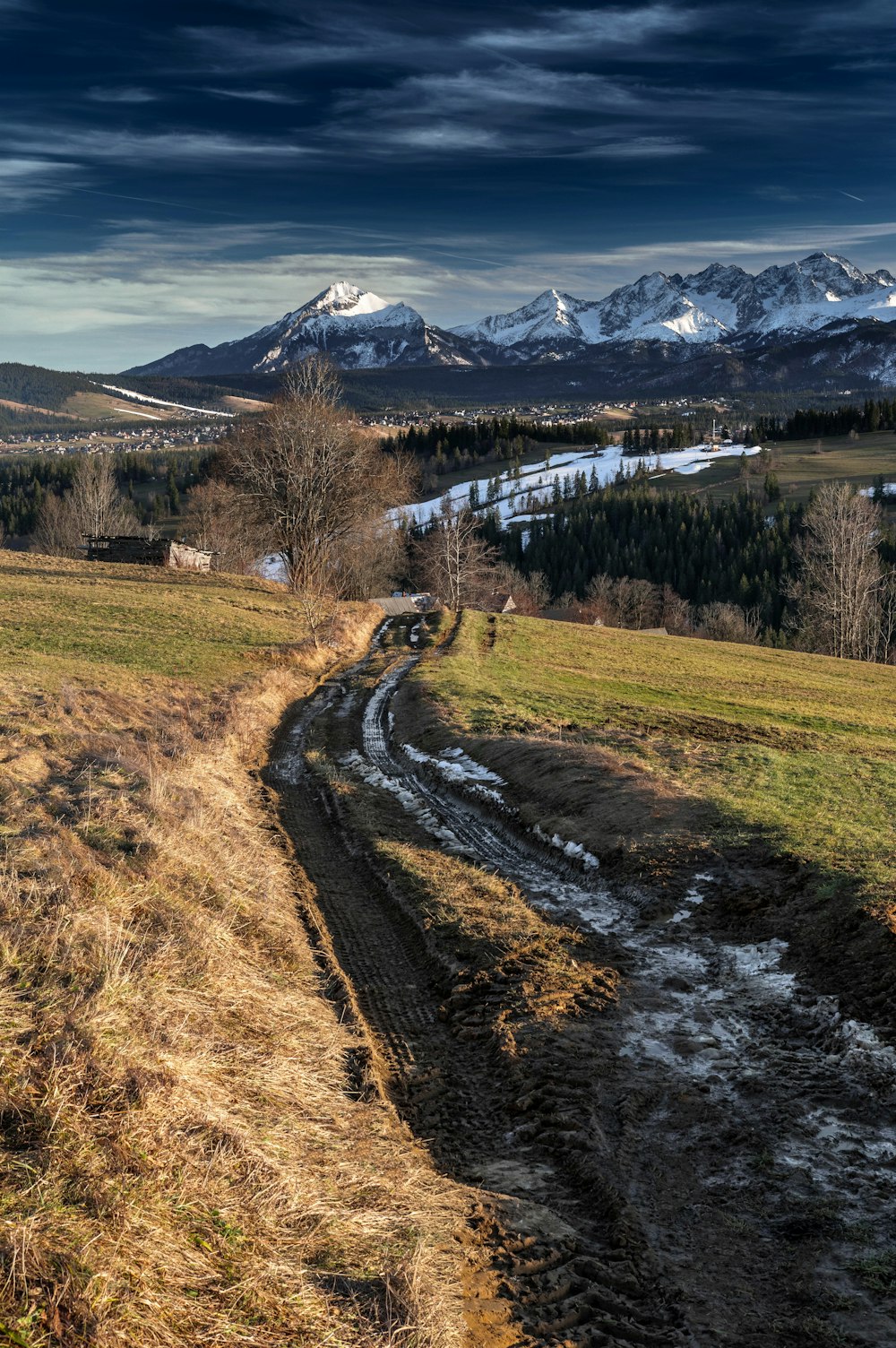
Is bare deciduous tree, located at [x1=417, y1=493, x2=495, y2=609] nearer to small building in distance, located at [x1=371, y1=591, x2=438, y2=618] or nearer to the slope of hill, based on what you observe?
small building in distance, located at [x1=371, y1=591, x2=438, y2=618]

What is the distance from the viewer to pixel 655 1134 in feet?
27.5

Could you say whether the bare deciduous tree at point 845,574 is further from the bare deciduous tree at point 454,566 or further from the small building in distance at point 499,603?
the bare deciduous tree at point 454,566

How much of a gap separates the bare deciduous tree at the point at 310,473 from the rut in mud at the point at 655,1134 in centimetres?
4186

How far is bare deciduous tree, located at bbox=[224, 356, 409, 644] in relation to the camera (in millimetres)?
56094

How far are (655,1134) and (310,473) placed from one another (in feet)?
169

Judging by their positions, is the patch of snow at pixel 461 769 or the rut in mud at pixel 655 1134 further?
the patch of snow at pixel 461 769

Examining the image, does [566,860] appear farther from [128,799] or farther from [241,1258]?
[241,1258]

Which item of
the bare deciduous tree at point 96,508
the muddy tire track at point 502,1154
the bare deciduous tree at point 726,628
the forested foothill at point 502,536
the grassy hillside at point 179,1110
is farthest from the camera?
the bare deciduous tree at point 96,508

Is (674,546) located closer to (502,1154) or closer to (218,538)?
(218,538)

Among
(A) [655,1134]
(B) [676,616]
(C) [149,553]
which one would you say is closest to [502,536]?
(B) [676,616]

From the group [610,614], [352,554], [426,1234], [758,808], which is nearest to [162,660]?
[758,808]

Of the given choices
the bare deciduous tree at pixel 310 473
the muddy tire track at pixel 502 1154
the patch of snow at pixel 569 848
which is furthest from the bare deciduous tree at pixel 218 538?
the muddy tire track at pixel 502 1154

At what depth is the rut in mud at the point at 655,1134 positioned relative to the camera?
6363 mm

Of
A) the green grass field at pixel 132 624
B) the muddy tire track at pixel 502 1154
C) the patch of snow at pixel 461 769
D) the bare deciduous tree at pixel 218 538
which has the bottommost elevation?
the muddy tire track at pixel 502 1154
